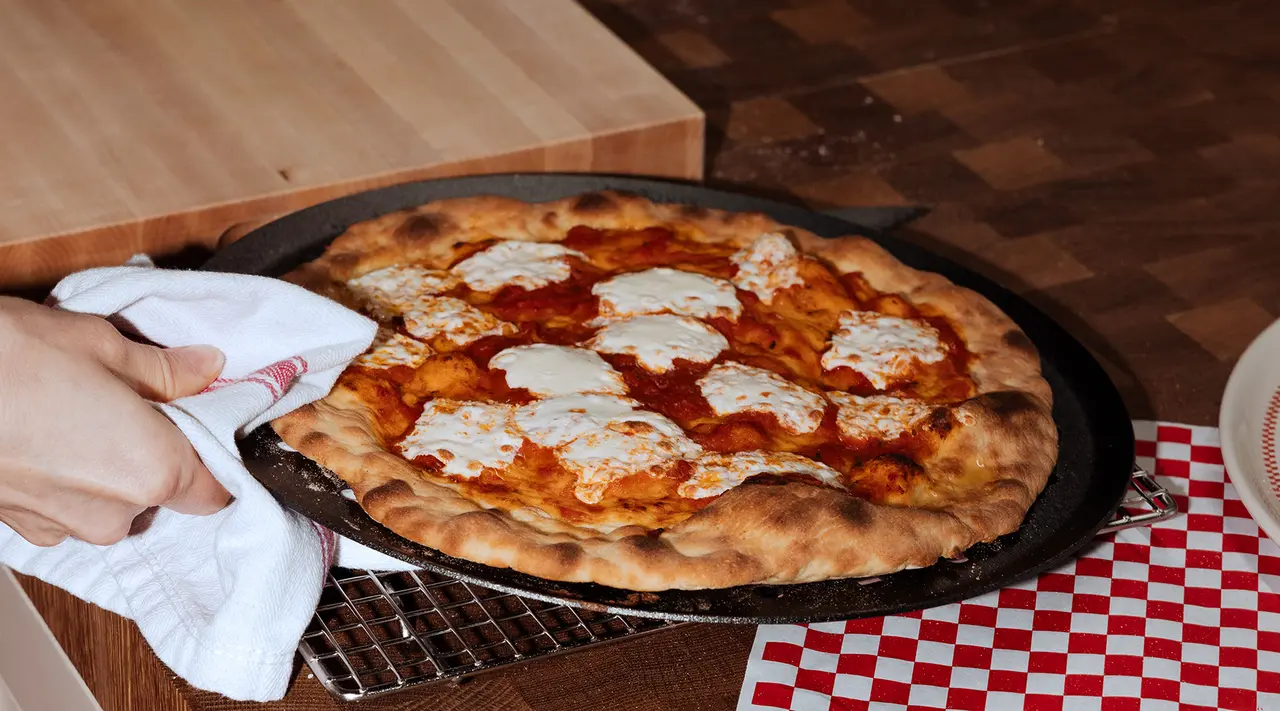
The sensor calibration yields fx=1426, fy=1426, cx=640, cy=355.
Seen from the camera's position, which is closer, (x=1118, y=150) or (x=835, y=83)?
(x=1118, y=150)

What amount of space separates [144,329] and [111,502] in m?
0.29

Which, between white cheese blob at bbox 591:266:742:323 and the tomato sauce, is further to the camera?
white cheese blob at bbox 591:266:742:323

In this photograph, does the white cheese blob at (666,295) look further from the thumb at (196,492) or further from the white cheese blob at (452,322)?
the thumb at (196,492)

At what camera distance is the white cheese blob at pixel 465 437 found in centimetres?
160

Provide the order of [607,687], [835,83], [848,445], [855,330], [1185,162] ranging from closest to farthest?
1. [607,687]
2. [848,445]
3. [855,330]
4. [1185,162]
5. [835,83]

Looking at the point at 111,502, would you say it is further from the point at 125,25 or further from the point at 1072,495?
the point at 125,25

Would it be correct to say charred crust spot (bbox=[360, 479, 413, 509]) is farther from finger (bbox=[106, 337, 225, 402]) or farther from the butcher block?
the butcher block

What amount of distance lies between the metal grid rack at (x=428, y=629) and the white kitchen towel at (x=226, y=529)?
5 centimetres

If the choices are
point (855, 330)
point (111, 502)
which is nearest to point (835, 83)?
point (855, 330)

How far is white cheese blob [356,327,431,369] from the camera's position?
175 cm

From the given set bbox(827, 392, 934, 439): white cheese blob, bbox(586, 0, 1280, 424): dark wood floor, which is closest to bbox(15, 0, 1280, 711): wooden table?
bbox(586, 0, 1280, 424): dark wood floor

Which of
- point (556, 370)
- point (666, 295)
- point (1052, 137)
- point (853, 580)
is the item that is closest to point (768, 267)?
point (666, 295)

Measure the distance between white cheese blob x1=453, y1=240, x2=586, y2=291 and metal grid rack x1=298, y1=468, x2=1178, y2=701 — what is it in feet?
1.54

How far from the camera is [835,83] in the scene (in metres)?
3.23
